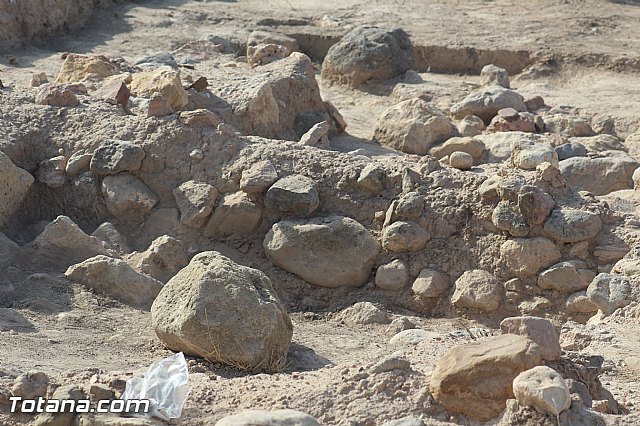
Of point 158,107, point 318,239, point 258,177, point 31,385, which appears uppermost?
point 158,107

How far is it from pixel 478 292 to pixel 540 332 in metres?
1.50

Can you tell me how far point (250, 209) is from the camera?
19.3ft

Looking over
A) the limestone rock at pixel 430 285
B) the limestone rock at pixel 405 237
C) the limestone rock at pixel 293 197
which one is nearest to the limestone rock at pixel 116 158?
the limestone rock at pixel 293 197

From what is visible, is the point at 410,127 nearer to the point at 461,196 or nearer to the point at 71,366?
the point at 461,196

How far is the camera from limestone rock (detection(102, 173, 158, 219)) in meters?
6.00

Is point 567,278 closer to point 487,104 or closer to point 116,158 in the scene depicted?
point 116,158

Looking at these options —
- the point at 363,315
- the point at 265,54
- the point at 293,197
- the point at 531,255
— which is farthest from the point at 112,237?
the point at 265,54

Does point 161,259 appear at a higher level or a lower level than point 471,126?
higher

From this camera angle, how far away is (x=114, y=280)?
521 centimetres

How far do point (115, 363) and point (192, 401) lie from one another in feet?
2.40

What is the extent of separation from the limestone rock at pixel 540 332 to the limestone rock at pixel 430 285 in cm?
138

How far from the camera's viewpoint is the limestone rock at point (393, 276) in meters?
5.63

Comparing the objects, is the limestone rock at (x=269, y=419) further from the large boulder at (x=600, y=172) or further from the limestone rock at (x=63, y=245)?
the large boulder at (x=600, y=172)

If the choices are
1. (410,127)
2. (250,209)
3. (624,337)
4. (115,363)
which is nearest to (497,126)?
(410,127)
